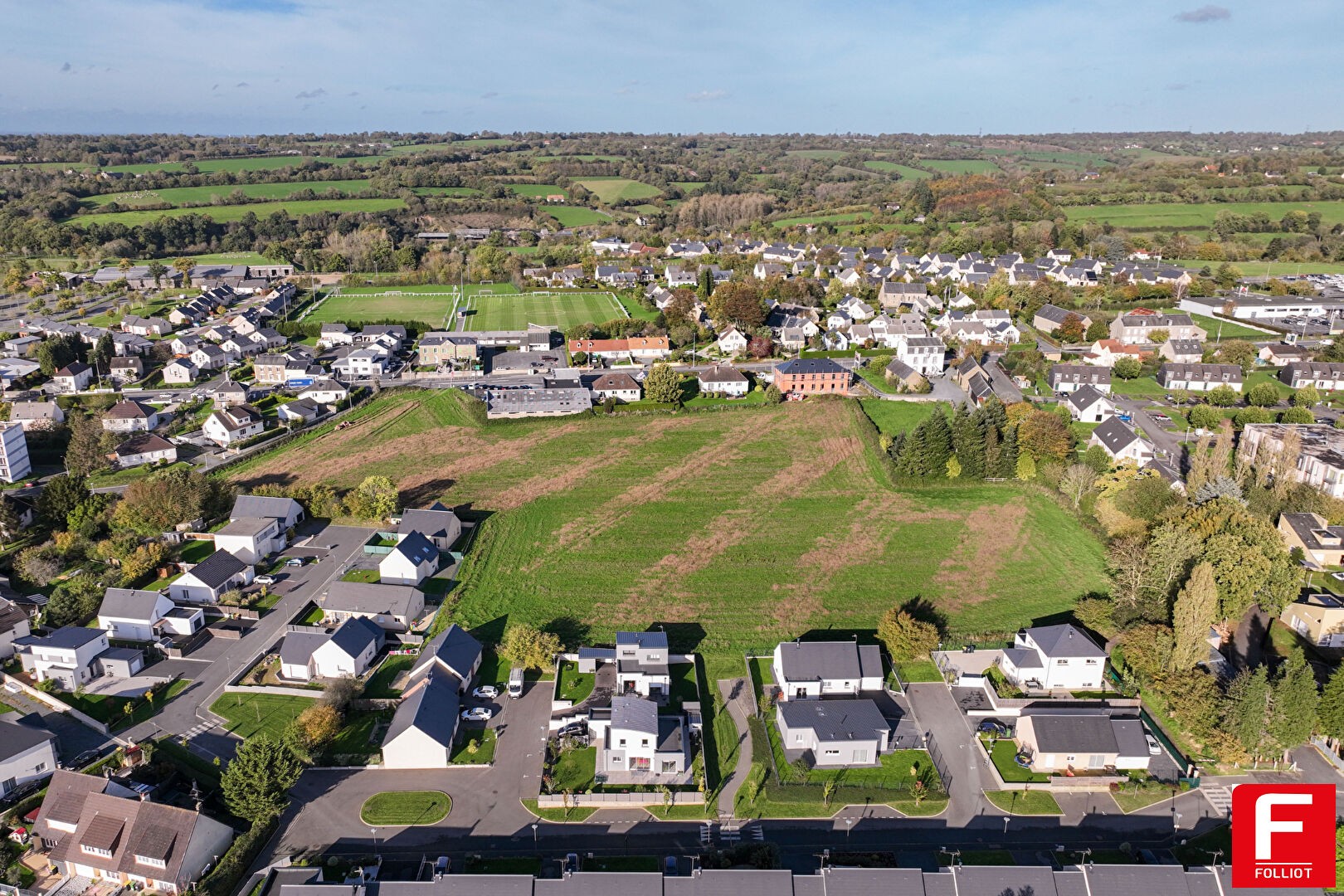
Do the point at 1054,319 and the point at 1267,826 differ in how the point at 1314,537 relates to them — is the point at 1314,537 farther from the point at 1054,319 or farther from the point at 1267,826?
the point at 1054,319

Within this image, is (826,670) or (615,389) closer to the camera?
(826,670)

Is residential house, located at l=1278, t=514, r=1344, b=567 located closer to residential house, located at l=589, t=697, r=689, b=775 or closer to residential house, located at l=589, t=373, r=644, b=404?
residential house, located at l=589, t=697, r=689, b=775

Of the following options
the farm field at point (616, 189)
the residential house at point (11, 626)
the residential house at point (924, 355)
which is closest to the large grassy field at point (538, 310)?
the residential house at point (924, 355)

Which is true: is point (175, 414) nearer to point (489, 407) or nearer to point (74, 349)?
point (74, 349)

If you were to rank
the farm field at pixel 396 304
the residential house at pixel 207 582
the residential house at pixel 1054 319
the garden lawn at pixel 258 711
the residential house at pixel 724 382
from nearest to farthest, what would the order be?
the garden lawn at pixel 258 711 → the residential house at pixel 207 582 → the residential house at pixel 724 382 → the residential house at pixel 1054 319 → the farm field at pixel 396 304

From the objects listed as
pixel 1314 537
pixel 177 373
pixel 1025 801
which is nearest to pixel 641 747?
pixel 1025 801

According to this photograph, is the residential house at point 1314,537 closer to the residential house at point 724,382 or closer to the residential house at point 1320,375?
the residential house at point 1320,375
